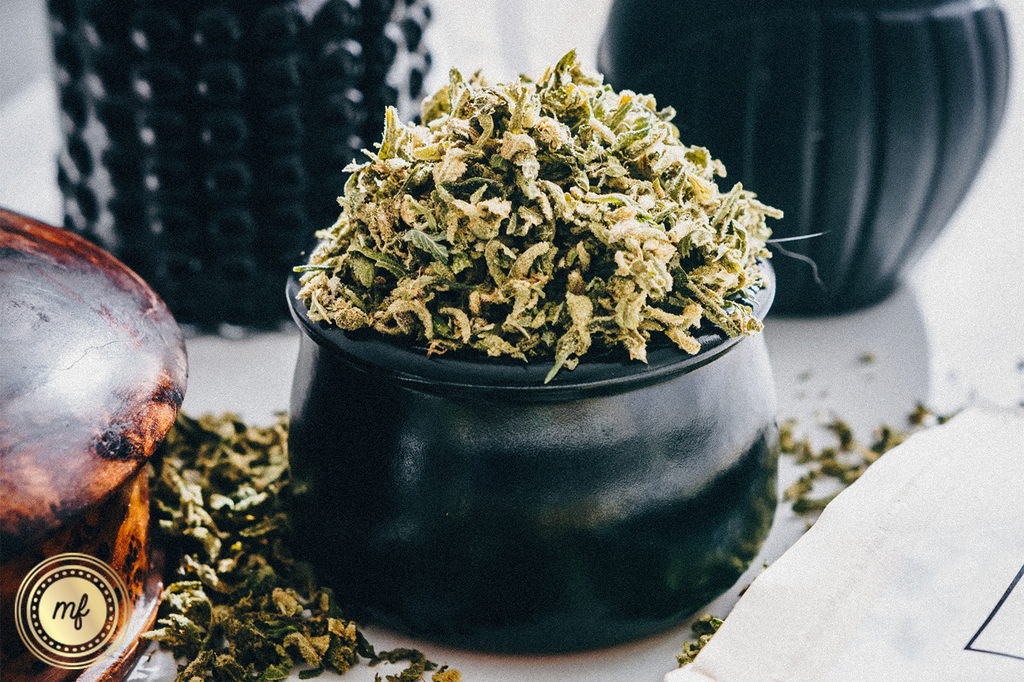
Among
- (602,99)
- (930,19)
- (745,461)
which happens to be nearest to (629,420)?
(745,461)

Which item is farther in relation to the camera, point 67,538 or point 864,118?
point 864,118

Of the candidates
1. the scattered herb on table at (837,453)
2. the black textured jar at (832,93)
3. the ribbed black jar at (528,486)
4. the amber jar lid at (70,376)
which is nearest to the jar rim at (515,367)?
the ribbed black jar at (528,486)

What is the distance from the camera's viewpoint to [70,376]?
61 cm

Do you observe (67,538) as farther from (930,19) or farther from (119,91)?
(930,19)

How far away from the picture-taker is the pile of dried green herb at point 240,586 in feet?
2.27

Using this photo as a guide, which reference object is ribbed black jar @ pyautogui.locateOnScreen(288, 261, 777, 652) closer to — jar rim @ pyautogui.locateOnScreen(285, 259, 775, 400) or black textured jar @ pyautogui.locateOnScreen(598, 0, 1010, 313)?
jar rim @ pyautogui.locateOnScreen(285, 259, 775, 400)

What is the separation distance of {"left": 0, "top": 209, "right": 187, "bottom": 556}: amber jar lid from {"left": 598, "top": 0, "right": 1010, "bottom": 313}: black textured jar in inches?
26.8

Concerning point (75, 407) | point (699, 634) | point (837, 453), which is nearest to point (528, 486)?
point (699, 634)

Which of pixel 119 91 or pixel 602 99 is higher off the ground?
pixel 602 99

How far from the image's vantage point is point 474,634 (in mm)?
666

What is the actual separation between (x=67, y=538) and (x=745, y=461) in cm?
51

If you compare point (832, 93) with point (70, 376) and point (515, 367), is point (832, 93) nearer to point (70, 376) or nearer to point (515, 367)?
point (515, 367)

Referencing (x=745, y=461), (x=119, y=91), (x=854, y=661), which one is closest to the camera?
(x=854, y=661)

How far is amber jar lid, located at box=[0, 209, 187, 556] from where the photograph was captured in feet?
1.85
